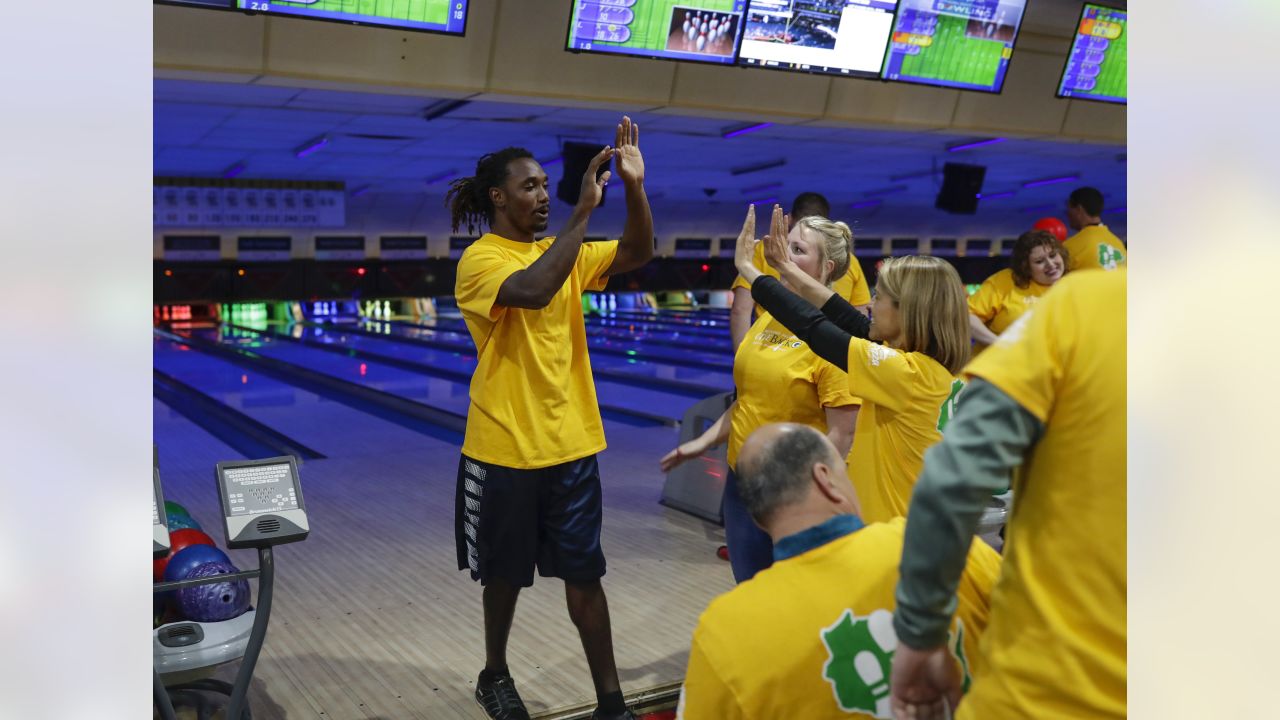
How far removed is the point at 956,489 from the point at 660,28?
450cm

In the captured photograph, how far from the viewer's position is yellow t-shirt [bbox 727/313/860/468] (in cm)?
247

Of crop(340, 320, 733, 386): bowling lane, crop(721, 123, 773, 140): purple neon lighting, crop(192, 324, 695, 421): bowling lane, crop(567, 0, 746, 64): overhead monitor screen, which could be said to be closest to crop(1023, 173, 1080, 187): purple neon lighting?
crop(340, 320, 733, 386): bowling lane

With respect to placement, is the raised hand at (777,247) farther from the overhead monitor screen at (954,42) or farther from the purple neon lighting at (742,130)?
the purple neon lighting at (742,130)

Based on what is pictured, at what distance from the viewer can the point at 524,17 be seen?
4.94m

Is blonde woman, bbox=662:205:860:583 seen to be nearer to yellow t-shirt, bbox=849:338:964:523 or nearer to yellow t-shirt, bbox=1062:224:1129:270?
yellow t-shirt, bbox=849:338:964:523

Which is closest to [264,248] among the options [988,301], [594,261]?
[988,301]

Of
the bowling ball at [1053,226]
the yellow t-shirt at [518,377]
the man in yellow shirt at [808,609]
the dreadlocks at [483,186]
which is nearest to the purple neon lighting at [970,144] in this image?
the bowling ball at [1053,226]

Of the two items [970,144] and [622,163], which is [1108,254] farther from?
[970,144]

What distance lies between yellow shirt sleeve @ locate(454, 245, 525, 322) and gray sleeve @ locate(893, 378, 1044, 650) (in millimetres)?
1531

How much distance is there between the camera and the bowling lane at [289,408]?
23.4 feet

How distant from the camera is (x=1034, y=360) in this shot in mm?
1063
